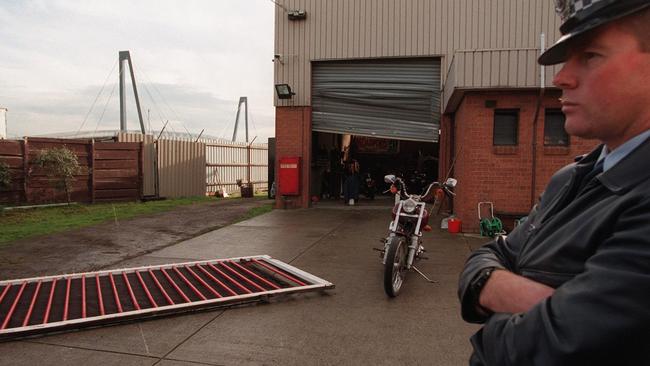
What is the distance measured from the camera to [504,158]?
330 inches

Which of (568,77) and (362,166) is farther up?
(568,77)

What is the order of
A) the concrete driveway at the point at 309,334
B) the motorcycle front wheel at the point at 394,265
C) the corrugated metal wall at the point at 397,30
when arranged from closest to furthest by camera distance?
1. the concrete driveway at the point at 309,334
2. the motorcycle front wheel at the point at 394,265
3. the corrugated metal wall at the point at 397,30

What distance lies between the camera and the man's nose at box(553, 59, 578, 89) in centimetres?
101

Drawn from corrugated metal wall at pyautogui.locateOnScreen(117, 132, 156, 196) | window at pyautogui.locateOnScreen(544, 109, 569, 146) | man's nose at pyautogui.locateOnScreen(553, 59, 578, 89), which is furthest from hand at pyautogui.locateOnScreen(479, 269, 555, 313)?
corrugated metal wall at pyautogui.locateOnScreen(117, 132, 156, 196)

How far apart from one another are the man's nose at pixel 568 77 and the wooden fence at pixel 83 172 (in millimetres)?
13765

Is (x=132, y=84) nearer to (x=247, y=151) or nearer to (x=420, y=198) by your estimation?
A: (x=247, y=151)

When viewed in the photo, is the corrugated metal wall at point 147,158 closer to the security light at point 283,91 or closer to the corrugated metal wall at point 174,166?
the corrugated metal wall at point 174,166

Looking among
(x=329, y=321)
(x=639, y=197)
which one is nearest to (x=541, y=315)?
(x=639, y=197)

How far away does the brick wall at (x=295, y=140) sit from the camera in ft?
40.2

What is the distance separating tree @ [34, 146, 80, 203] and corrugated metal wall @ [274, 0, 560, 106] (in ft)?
20.3

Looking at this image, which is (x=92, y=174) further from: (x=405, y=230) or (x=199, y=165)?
(x=405, y=230)

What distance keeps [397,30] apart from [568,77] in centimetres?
1124

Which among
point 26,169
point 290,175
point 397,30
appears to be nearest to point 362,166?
point 290,175

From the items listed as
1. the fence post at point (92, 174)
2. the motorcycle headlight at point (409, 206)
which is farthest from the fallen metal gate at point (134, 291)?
the fence post at point (92, 174)
